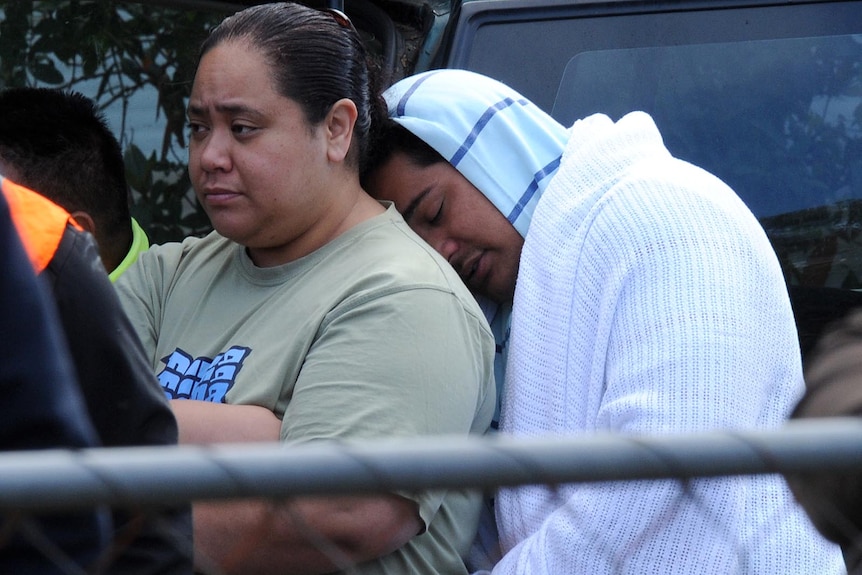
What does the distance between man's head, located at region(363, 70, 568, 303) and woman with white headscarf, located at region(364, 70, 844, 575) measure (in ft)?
0.35

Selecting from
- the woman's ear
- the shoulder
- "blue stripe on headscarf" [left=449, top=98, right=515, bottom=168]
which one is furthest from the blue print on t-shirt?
"blue stripe on headscarf" [left=449, top=98, right=515, bottom=168]

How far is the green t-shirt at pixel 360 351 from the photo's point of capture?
1807 millimetres

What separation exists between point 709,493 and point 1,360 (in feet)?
3.16

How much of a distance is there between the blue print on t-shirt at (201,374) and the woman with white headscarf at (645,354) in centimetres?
45

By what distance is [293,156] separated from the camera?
211cm

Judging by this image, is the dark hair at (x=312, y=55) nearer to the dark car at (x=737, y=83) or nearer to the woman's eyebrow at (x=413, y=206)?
the woman's eyebrow at (x=413, y=206)

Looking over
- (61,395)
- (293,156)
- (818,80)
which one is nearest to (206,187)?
(293,156)

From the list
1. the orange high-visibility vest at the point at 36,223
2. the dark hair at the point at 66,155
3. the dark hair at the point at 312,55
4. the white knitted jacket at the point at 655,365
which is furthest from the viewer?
the dark hair at the point at 66,155

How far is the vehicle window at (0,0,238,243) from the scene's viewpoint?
3412 millimetres

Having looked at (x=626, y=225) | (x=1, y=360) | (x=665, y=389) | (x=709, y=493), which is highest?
(x=1, y=360)

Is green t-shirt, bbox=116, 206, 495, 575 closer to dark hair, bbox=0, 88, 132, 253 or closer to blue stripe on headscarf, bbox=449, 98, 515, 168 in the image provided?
blue stripe on headscarf, bbox=449, 98, 515, 168

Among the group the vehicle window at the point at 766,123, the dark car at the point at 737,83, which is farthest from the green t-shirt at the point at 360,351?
the vehicle window at the point at 766,123

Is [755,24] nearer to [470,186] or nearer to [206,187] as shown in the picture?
[470,186]

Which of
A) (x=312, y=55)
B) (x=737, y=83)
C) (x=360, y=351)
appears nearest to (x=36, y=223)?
Answer: (x=360, y=351)
